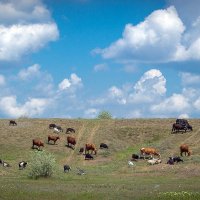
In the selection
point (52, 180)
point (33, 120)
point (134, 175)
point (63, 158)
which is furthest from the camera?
point (33, 120)

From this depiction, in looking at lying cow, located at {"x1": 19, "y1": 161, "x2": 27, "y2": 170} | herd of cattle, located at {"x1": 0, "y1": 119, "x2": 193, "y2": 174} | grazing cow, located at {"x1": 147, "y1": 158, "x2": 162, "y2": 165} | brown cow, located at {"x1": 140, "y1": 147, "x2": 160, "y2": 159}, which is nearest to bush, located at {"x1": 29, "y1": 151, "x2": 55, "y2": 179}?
herd of cattle, located at {"x1": 0, "y1": 119, "x2": 193, "y2": 174}

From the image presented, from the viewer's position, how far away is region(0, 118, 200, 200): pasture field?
144 ft

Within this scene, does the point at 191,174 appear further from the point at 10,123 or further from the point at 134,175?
the point at 10,123

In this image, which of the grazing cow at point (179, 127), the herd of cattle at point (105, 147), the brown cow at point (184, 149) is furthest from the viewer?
the grazing cow at point (179, 127)

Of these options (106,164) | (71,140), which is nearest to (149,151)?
(106,164)

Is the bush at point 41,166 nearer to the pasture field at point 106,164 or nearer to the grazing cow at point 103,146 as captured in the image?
the pasture field at point 106,164

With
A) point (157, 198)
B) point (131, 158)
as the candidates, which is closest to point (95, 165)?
point (131, 158)

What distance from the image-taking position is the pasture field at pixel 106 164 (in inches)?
1731

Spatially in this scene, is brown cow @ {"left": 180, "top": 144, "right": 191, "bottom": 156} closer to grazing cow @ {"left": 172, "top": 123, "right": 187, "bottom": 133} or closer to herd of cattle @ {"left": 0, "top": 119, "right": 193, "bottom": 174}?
herd of cattle @ {"left": 0, "top": 119, "right": 193, "bottom": 174}

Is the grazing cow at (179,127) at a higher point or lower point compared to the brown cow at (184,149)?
higher

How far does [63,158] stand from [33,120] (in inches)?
895

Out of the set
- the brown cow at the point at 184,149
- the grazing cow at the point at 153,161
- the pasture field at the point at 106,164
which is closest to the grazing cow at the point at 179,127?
the pasture field at the point at 106,164

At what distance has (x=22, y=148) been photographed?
8081 centimetres

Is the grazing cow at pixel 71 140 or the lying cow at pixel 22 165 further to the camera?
the grazing cow at pixel 71 140
